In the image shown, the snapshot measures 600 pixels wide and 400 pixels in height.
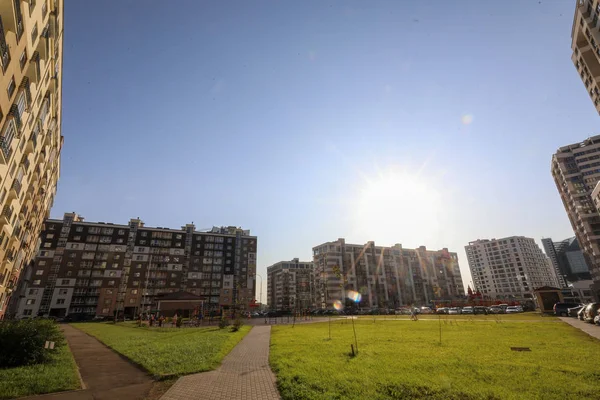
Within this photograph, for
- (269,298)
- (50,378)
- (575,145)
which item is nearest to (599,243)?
(575,145)

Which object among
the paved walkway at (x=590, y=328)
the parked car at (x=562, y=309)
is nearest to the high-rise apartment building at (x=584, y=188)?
the parked car at (x=562, y=309)

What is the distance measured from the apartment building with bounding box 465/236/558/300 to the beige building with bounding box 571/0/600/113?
133 m

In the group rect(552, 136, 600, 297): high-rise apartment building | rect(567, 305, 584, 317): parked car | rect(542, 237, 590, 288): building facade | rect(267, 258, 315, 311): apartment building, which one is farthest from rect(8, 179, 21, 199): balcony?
rect(542, 237, 590, 288): building facade

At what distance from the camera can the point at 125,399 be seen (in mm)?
8883

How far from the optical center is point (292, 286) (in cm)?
15025

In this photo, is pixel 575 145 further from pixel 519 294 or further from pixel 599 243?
pixel 519 294

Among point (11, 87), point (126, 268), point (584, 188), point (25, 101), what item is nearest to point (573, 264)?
point (584, 188)

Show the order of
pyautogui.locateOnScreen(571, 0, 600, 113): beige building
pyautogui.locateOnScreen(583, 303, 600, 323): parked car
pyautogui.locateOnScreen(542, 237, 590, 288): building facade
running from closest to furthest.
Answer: pyautogui.locateOnScreen(583, 303, 600, 323): parked car
pyautogui.locateOnScreen(571, 0, 600, 113): beige building
pyautogui.locateOnScreen(542, 237, 590, 288): building facade

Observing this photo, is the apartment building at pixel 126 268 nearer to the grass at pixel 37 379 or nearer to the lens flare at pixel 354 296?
the lens flare at pixel 354 296

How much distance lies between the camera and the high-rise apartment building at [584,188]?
74.3 m

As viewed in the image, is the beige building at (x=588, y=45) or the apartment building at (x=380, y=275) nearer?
the beige building at (x=588, y=45)

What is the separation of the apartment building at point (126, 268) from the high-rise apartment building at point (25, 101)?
48.8 m

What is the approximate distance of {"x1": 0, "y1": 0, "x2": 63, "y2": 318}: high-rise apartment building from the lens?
53.2ft

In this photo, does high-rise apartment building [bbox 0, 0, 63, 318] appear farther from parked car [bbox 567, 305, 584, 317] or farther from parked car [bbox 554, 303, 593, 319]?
parked car [bbox 554, 303, 593, 319]
